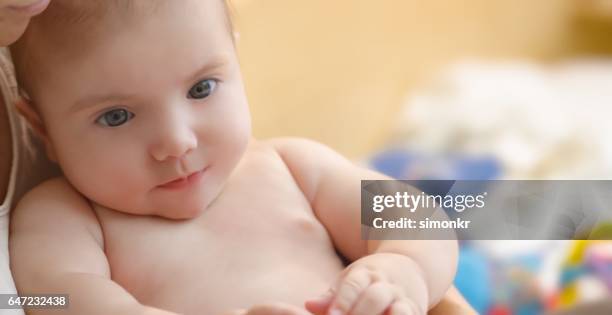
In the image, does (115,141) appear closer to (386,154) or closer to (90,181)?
(90,181)

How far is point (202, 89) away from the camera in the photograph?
2.31ft

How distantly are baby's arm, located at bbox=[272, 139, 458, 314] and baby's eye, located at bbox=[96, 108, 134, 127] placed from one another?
7.1 inches

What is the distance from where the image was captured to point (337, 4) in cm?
204

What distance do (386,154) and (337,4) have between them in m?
0.37

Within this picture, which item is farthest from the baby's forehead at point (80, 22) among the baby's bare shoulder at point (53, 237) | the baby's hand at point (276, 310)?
the baby's hand at point (276, 310)

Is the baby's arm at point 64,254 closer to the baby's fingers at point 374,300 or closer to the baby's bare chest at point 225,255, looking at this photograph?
the baby's bare chest at point 225,255

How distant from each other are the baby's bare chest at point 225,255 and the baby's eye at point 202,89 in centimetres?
10

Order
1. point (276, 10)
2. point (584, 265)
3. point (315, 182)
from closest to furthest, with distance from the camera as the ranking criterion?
point (315, 182)
point (584, 265)
point (276, 10)

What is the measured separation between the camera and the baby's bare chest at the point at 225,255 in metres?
0.68

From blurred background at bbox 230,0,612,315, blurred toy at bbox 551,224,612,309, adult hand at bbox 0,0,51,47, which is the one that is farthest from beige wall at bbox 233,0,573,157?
adult hand at bbox 0,0,51,47

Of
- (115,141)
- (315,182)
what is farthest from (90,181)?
(315,182)

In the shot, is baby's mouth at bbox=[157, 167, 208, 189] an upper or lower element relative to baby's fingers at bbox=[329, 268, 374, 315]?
upper

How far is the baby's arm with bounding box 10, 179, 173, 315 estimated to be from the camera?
625 mm

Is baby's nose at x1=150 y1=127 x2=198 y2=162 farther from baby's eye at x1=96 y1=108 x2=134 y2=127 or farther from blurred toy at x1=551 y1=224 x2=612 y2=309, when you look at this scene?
blurred toy at x1=551 y1=224 x2=612 y2=309
